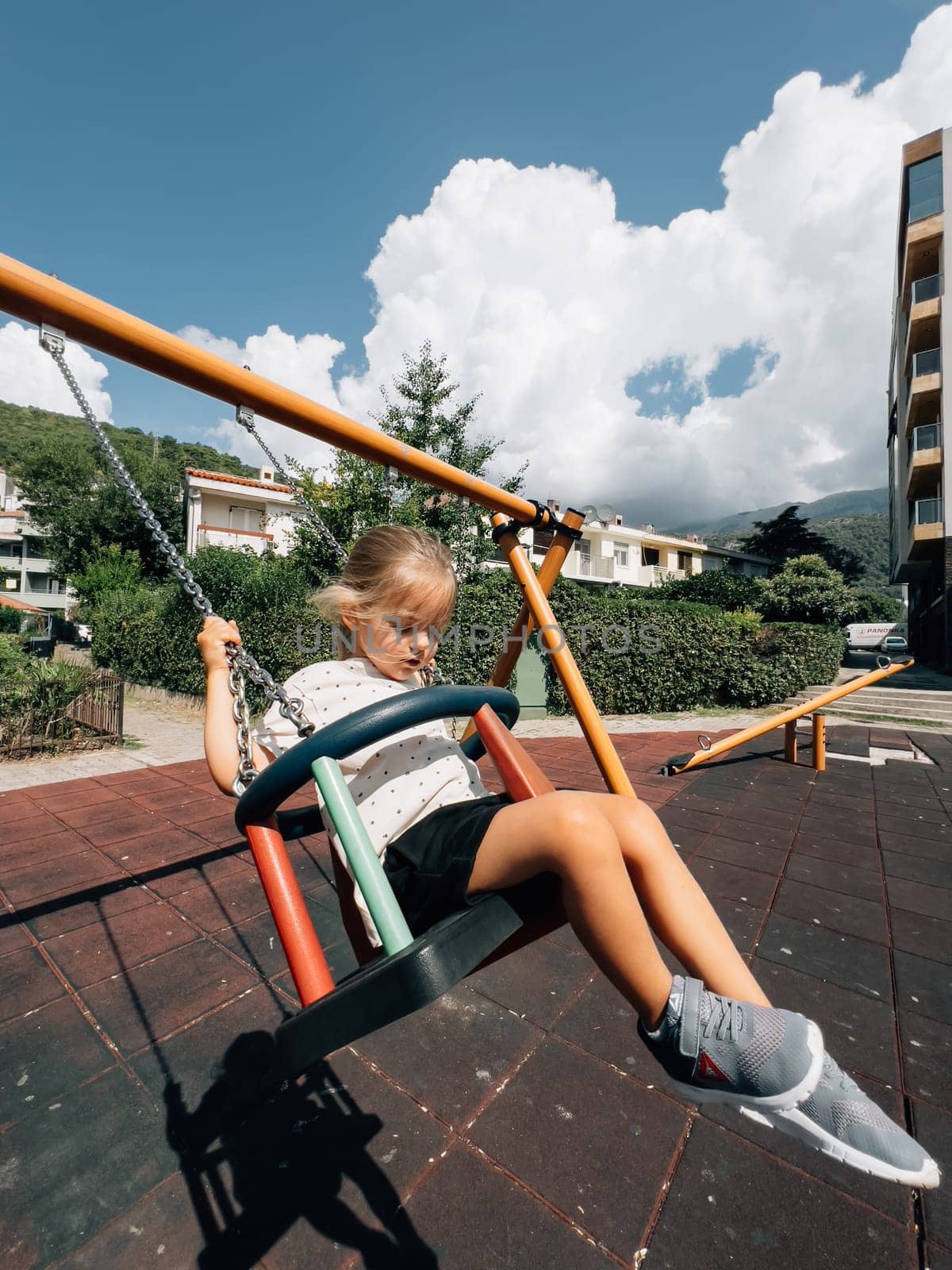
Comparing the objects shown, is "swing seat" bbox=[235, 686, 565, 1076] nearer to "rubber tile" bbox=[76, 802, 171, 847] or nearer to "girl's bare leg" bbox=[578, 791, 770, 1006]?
"girl's bare leg" bbox=[578, 791, 770, 1006]

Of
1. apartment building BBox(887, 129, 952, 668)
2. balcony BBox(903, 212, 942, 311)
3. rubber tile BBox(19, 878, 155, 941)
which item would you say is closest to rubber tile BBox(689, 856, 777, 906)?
rubber tile BBox(19, 878, 155, 941)

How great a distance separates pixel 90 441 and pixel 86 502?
15839 mm

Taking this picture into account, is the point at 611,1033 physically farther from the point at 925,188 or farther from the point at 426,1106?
the point at 925,188

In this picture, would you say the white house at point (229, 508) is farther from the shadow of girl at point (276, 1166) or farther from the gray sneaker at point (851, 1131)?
the gray sneaker at point (851, 1131)

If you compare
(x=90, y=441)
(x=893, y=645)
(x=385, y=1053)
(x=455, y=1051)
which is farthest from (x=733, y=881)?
(x=90, y=441)

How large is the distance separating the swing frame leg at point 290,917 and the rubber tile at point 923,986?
76.4 inches

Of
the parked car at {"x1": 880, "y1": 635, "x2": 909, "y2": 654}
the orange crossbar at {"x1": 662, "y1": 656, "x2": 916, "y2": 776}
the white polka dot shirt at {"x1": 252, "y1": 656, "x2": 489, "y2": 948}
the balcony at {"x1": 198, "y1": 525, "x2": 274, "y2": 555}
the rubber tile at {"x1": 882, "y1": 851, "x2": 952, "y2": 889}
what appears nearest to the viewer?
the white polka dot shirt at {"x1": 252, "y1": 656, "x2": 489, "y2": 948}

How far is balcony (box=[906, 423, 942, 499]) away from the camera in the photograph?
15961 mm

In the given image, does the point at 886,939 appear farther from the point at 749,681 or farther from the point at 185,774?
the point at 749,681

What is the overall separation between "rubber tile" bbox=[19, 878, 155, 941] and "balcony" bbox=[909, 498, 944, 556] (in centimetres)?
1928

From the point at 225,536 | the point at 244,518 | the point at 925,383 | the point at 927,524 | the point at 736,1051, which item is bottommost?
the point at 736,1051

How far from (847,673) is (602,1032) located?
14.5 metres

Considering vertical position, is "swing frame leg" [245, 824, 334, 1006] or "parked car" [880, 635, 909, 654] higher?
"parked car" [880, 635, 909, 654]

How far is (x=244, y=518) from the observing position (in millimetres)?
25000
